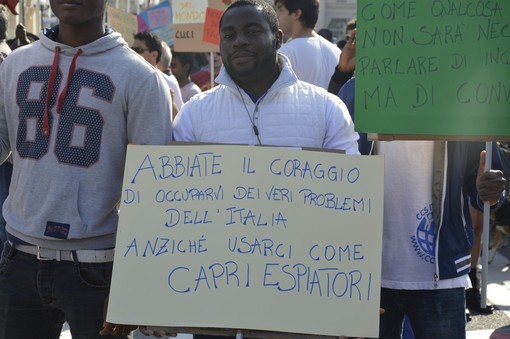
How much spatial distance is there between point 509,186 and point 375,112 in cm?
71

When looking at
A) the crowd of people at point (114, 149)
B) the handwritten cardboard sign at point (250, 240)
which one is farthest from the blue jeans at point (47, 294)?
the handwritten cardboard sign at point (250, 240)

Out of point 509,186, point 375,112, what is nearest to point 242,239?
point 375,112

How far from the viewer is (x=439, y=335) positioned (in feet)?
10.2

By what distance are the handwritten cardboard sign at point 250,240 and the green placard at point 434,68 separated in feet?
0.81

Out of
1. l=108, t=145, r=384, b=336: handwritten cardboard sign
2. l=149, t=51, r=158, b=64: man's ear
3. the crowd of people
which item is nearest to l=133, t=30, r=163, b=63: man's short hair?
l=149, t=51, r=158, b=64: man's ear

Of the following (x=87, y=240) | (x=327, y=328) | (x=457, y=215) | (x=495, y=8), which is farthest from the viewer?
(x=457, y=215)

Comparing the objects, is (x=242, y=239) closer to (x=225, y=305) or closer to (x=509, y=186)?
(x=225, y=305)

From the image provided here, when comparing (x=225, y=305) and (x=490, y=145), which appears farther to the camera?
(x=490, y=145)

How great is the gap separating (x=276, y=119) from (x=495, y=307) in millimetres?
3700

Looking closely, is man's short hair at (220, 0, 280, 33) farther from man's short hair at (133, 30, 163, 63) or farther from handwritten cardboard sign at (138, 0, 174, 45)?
handwritten cardboard sign at (138, 0, 174, 45)

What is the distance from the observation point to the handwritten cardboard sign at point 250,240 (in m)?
2.58

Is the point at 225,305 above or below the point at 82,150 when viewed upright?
below

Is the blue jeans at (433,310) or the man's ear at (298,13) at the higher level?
the man's ear at (298,13)

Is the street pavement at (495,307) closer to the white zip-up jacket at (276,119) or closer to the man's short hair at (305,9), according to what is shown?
the white zip-up jacket at (276,119)
